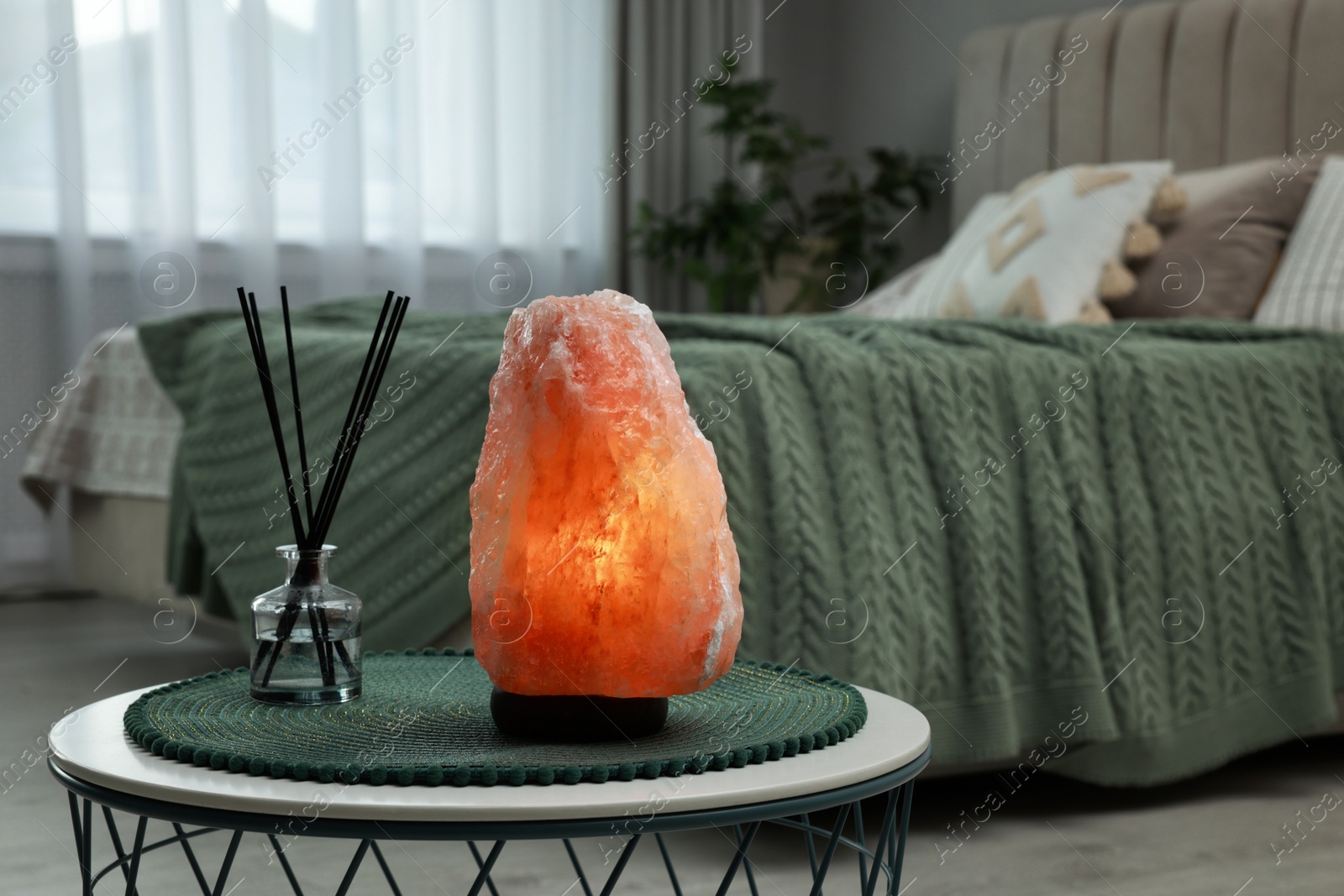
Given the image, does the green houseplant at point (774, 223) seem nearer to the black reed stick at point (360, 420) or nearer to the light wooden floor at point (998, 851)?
the light wooden floor at point (998, 851)

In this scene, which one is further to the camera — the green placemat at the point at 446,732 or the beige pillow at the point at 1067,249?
the beige pillow at the point at 1067,249

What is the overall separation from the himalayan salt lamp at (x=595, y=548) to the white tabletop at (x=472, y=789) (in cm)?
9

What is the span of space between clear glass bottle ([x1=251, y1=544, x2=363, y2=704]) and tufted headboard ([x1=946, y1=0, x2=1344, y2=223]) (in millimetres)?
2635

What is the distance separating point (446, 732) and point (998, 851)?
3.52 ft

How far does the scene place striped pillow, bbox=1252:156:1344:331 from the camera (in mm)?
2252

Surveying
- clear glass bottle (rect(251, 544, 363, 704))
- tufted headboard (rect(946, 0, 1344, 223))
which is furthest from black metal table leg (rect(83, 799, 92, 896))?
tufted headboard (rect(946, 0, 1344, 223))

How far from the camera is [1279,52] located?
2945mm

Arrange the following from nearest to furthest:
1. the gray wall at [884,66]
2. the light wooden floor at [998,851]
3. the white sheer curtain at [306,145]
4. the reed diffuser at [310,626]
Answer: the reed diffuser at [310,626], the light wooden floor at [998,851], the white sheer curtain at [306,145], the gray wall at [884,66]

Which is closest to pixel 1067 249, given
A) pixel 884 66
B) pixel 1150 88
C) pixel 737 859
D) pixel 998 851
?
pixel 1150 88

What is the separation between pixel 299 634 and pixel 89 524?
2266 millimetres

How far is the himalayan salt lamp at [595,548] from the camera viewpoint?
72 cm

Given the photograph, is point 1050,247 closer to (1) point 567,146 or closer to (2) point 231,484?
(2) point 231,484

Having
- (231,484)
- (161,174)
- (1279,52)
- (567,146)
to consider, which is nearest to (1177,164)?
(1279,52)

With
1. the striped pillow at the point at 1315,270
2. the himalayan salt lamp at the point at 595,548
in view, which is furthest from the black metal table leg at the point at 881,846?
the striped pillow at the point at 1315,270
